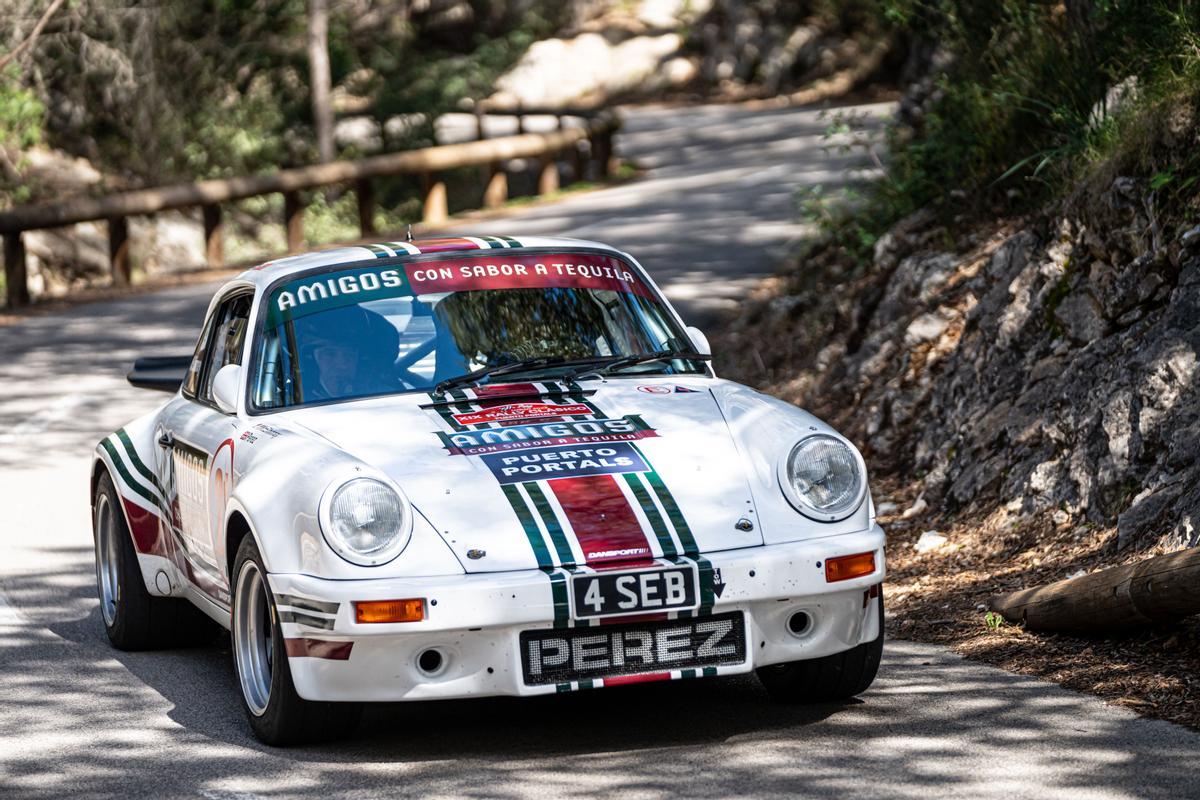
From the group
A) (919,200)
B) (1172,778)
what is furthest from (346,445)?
(919,200)

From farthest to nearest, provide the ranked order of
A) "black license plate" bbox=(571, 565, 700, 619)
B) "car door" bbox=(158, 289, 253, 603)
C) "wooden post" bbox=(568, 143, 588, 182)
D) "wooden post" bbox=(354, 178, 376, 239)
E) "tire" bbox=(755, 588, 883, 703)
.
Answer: "wooden post" bbox=(568, 143, 588, 182) → "wooden post" bbox=(354, 178, 376, 239) → "car door" bbox=(158, 289, 253, 603) → "tire" bbox=(755, 588, 883, 703) → "black license plate" bbox=(571, 565, 700, 619)

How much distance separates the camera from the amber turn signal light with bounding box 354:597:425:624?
16.9 feet

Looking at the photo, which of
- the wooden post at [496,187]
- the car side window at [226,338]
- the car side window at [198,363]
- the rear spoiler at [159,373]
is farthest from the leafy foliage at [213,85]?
the car side window at [226,338]

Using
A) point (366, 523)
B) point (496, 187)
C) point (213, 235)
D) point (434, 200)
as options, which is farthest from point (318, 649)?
point (496, 187)

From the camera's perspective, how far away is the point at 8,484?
35.0 ft

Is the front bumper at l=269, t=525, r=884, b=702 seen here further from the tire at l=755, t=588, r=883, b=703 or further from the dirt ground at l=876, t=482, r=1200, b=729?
the dirt ground at l=876, t=482, r=1200, b=729

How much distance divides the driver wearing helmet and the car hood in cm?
13

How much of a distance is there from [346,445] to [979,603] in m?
2.89

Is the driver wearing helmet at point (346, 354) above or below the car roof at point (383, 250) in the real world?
below

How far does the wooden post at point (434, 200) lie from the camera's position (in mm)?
24344

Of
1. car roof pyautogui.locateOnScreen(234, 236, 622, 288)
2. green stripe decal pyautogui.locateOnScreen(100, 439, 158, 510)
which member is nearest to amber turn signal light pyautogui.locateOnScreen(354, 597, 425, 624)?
car roof pyautogui.locateOnScreen(234, 236, 622, 288)

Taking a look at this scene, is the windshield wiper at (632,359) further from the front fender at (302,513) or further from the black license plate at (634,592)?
the black license plate at (634,592)

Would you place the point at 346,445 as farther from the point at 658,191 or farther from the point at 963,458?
the point at 658,191

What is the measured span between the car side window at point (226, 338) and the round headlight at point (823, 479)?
2.23m
